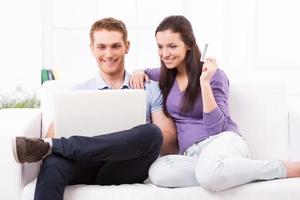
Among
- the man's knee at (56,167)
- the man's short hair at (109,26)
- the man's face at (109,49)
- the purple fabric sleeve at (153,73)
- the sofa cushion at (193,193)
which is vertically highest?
the man's short hair at (109,26)

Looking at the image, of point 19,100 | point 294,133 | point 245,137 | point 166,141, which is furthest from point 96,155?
point 19,100

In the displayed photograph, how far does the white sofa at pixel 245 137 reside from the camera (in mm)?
1744

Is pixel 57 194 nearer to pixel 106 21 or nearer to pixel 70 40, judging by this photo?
pixel 106 21

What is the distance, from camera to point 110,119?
187cm

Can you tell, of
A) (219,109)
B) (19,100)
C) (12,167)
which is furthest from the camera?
(19,100)

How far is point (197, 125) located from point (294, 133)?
0.51 m

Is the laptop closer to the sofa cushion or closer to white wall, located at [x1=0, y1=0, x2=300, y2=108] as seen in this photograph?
the sofa cushion

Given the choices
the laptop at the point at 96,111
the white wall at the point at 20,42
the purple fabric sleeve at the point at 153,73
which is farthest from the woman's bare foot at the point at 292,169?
the white wall at the point at 20,42

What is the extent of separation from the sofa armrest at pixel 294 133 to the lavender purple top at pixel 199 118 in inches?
12.7

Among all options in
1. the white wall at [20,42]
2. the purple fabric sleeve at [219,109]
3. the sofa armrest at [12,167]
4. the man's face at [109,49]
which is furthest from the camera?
the white wall at [20,42]

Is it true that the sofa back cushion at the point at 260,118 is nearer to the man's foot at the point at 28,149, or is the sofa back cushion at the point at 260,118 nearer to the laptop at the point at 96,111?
the laptop at the point at 96,111

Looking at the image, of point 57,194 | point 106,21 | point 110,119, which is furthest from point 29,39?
point 57,194

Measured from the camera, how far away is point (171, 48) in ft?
6.99

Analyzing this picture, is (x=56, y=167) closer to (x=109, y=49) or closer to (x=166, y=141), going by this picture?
(x=166, y=141)
